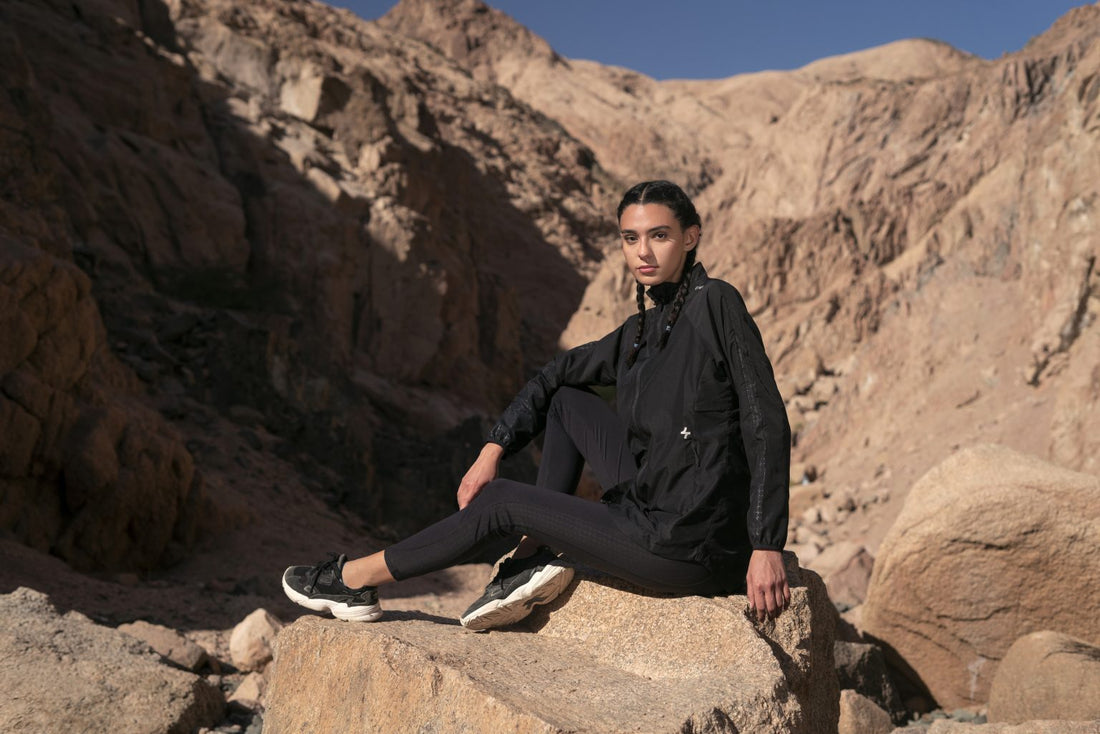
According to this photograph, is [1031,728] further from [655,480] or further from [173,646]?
[173,646]

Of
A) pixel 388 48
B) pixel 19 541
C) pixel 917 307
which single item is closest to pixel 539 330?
pixel 917 307

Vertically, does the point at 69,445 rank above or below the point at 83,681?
above

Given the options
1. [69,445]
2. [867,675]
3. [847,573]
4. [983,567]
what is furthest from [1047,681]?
[69,445]

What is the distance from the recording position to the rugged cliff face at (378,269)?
7969 mm

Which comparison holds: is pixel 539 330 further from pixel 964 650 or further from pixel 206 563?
pixel 964 650

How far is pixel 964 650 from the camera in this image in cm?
502

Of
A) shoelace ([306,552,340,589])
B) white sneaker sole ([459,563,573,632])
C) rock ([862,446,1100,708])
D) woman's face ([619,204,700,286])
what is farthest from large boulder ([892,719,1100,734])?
shoelace ([306,552,340,589])

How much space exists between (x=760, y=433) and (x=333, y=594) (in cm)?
141

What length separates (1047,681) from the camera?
4.08 m

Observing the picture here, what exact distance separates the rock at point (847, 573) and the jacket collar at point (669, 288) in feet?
15.4

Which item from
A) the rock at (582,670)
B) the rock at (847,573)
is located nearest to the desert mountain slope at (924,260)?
the rock at (847,573)

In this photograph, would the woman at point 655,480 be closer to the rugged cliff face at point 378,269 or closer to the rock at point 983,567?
the rock at point 983,567

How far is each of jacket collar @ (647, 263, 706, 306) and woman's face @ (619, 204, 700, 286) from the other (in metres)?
0.03

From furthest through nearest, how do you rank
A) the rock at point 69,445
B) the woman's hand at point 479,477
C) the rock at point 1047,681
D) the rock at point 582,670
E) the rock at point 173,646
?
the rock at point 69,445, the rock at point 173,646, the rock at point 1047,681, the woman's hand at point 479,477, the rock at point 582,670
